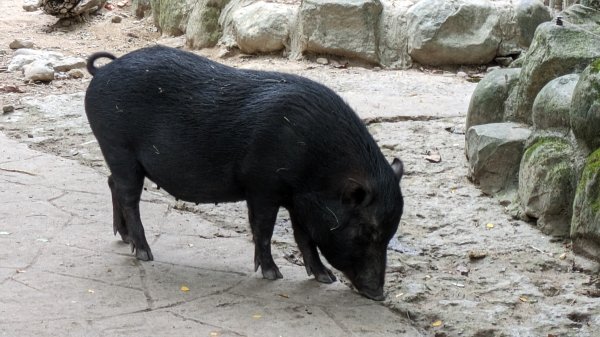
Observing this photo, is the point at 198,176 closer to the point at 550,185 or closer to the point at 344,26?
the point at 550,185

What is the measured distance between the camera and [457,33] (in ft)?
33.1

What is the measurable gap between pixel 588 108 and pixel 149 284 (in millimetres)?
2738

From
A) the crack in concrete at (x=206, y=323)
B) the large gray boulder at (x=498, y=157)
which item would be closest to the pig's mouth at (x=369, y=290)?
the crack in concrete at (x=206, y=323)

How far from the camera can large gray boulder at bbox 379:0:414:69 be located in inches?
405

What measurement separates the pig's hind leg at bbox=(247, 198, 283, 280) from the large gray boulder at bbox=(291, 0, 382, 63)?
5.54m

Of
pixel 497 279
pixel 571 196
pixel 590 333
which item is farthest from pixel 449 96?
pixel 590 333

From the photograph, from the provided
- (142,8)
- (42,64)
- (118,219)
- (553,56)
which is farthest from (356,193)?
(142,8)

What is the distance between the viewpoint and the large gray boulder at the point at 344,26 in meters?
10.2

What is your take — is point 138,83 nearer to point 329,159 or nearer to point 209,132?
point 209,132

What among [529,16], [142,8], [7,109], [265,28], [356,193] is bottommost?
[142,8]

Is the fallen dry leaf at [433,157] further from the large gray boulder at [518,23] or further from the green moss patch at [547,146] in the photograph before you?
the large gray boulder at [518,23]

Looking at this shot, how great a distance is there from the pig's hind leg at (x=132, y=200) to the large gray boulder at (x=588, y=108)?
262cm

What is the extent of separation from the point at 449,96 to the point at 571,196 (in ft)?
11.0

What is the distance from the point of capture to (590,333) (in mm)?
4395
